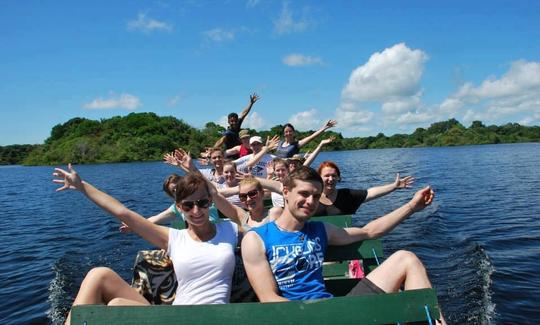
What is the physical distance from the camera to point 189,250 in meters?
3.45

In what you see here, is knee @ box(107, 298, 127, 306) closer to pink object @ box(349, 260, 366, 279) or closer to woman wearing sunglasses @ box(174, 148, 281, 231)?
woman wearing sunglasses @ box(174, 148, 281, 231)

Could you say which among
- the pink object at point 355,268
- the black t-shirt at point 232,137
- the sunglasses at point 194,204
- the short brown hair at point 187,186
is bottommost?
the pink object at point 355,268

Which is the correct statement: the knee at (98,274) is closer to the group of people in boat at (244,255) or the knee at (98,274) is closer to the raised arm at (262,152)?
the group of people in boat at (244,255)

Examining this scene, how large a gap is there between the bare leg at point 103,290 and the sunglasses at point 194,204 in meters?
0.80

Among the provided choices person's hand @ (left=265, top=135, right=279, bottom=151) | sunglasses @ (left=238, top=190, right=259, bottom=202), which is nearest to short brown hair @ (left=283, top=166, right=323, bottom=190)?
sunglasses @ (left=238, top=190, right=259, bottom=202)

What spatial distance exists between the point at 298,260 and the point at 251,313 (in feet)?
2.24

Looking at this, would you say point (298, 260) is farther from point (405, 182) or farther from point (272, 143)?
point (272, 143)

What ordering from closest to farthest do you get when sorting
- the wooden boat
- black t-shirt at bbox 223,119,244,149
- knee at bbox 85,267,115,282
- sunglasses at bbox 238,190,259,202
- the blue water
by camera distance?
the wooden boat, knee at bbox 85,267,115,282, sunglasses at bbox 238,190,259,202, the blue water, black t-shirt at bbox 223,119,244,149

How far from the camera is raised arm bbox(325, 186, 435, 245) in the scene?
387cm

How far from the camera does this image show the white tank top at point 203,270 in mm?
3389

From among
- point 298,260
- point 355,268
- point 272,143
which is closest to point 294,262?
point 298,260

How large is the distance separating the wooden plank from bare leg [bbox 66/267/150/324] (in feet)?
1.17

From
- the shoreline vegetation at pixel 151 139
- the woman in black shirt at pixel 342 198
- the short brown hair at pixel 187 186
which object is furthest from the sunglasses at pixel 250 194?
the shoreline vegetation at pixel 151 139

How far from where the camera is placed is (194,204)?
11.1 feet
